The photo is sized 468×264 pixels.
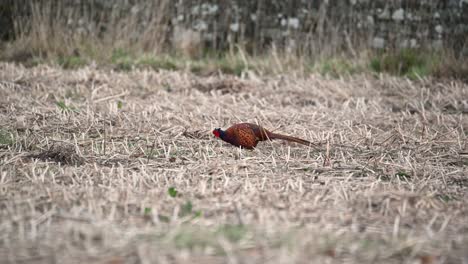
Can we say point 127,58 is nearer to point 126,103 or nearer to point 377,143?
point 126,103

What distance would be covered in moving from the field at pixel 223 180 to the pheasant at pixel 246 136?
53mm

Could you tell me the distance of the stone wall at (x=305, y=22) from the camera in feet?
23.8

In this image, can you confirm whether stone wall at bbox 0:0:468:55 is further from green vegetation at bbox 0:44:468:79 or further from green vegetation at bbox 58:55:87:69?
green vegetation at bbox 58:55:87:69

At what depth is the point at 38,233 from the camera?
5.24 ft

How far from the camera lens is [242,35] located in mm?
7652

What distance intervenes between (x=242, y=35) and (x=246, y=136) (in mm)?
4982

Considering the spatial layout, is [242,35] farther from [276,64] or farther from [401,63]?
[401,63]

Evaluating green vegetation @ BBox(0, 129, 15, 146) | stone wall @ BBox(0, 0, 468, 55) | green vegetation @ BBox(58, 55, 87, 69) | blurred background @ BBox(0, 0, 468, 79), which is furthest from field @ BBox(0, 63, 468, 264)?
stone wall @ BBox(0, 0, 468, 55)

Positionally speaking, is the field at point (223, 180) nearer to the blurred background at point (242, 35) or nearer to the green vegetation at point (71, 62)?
the green vegetation at point (71, 62)

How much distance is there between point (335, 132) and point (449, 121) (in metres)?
0.98

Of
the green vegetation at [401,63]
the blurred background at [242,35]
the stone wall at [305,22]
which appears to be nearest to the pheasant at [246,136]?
the blurred background at [242,35]

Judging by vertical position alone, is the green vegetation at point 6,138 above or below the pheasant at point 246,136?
below

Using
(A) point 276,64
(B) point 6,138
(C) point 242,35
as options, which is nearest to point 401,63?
(A) point 276,64

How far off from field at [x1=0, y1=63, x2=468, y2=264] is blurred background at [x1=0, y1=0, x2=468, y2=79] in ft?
5.38
